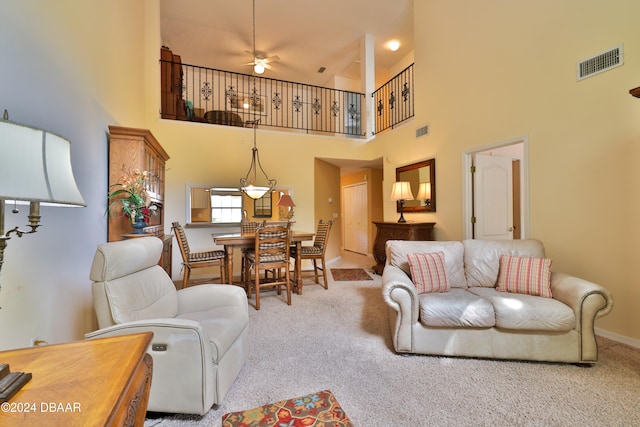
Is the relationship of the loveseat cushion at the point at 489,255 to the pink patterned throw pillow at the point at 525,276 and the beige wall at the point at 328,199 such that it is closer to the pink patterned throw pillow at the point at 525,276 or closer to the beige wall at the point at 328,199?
the pink patterned throw pillow at the point at 525,276

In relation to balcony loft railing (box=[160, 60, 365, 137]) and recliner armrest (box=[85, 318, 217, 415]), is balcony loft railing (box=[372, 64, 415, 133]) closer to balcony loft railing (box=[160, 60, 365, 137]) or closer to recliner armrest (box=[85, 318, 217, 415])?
balcony loft railing (box=[160, 60, 365, 137])

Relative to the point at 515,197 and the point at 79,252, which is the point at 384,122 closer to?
the point at 515,197

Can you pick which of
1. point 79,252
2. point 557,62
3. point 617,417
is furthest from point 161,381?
point 557,62

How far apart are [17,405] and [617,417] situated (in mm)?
2643

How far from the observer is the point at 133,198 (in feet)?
8.80

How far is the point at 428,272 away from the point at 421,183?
101 inches

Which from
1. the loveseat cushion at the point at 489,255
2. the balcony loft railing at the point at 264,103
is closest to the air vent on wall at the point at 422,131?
the balcony loft railing at the point at 264,103

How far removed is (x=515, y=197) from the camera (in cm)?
486

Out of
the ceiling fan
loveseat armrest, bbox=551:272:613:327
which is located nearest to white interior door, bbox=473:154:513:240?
loveseat armrest, bbox=551:272:613:327

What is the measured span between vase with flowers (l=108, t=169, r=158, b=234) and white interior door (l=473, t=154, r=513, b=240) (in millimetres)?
4186

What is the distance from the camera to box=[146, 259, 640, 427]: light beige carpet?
61.2 inches

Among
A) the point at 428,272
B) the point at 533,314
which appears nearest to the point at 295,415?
the point at 428,272

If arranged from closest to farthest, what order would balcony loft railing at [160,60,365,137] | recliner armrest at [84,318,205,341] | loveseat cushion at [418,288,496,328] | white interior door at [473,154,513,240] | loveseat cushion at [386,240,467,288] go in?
recliner armrest at [84,318,205,341] → loveseat cushion at [418,288,496,328] → loveseat cushion at [386,240,467,288] → white interior door at [473,154,513,240] → balcony loft railing at [160,60,365,137]

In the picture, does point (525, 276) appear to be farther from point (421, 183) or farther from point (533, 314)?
point (421, 183)
